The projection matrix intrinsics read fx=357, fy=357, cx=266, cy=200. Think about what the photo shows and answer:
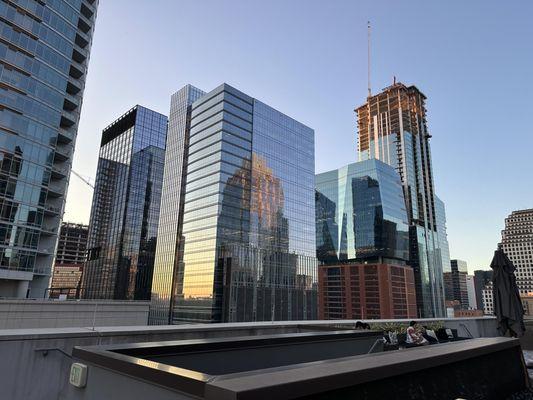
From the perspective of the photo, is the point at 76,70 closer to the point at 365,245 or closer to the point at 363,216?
the point at 363,216

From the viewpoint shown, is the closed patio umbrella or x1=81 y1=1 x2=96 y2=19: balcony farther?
x1=81 y1=1 x2=96 y2=19: balcony

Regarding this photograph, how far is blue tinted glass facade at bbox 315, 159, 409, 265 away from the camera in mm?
161750

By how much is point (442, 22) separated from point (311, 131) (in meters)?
105

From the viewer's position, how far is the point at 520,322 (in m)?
11.4

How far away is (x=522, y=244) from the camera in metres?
162

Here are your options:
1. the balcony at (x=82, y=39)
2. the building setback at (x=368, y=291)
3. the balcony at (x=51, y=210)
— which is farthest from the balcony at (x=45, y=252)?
the building setback at (x=368, y=291)

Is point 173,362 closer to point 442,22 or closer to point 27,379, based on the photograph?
point 27,379

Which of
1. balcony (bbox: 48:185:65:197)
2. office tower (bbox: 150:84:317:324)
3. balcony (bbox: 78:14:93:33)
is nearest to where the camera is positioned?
balcony (bbox: 48:185:65:197)

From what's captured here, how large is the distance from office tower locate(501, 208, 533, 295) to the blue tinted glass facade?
45.8 metres

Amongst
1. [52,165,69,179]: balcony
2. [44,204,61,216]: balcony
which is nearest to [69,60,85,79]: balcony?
[52,165,69,179]: balcony

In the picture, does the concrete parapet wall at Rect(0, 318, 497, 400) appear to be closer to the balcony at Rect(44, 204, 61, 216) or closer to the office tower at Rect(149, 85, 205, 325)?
the balcony at Rect(44, 204, 61, 216)

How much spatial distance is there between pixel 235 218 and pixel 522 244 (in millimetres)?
138385

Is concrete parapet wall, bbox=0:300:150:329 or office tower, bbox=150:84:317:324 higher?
office tower, bbox=150:84:317:324

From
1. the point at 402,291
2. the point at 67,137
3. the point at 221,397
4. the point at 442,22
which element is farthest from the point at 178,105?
the point at 221,397
